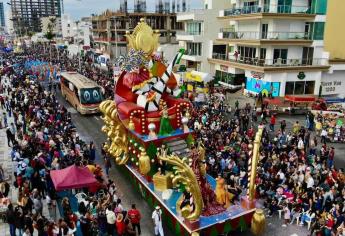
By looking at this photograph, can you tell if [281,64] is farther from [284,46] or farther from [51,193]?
[51,193]

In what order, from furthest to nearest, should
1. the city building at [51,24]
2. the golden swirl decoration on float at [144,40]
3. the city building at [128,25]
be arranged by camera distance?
the city building at [51,24] → the city building at [128,25] → the golden swirl decoration on float at [144,40]

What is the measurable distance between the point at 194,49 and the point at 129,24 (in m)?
28.3

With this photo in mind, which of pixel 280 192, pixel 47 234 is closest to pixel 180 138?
pixel 280 192

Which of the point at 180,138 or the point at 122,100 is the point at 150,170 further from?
the point at 122,100

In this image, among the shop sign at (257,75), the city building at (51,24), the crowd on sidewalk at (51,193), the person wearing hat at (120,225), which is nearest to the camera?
the crowd on sidewalk at (51,193)

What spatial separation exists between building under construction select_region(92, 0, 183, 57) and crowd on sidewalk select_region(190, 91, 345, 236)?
4610cm

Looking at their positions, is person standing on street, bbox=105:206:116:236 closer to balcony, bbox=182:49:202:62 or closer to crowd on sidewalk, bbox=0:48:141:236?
crowd on sidewalk, bbox=0:48:141:236

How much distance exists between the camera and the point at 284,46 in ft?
113

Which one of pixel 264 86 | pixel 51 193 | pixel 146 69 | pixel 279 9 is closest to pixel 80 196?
pixel 51 193

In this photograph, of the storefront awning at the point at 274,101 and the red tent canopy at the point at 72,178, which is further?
the storefront awning at the point at 274,101

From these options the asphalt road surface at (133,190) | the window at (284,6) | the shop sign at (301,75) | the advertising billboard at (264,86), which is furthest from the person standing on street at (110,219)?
the window at (284,6)

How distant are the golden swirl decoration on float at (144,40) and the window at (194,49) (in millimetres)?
28129

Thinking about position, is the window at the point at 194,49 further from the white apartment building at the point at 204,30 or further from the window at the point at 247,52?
the window at the point at 247,52

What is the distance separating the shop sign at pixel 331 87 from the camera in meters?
35.8
